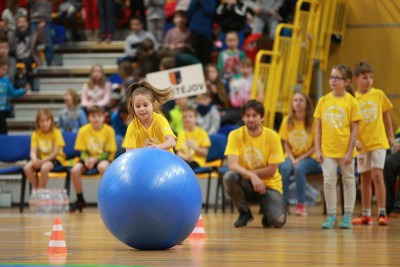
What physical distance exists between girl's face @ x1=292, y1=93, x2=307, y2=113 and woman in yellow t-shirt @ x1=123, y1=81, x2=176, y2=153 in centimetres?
493

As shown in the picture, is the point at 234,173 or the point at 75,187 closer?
the point at 234,173

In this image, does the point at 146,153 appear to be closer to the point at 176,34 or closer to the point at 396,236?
the point at 396,236

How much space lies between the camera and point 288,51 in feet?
47.7

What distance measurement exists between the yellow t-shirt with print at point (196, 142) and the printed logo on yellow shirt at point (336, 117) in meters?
4.51

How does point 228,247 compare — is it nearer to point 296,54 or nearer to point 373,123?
point 373,123

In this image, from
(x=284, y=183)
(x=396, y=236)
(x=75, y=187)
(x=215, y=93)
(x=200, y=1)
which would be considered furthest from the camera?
(x=200, y=1)

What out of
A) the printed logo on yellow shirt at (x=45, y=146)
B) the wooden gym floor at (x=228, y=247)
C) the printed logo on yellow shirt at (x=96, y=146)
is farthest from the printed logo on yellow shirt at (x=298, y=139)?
the printed logo on yellow shirt at (x=45, y=146)

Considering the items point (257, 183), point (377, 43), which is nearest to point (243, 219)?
point (257, 183)

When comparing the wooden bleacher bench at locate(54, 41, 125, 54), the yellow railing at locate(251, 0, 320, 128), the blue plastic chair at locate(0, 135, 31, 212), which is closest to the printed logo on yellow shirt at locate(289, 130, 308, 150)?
the yellow railing at locate(251, 0, 320, 128)

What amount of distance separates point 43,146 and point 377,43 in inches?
215

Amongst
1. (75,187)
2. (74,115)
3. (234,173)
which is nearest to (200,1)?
(74,115)

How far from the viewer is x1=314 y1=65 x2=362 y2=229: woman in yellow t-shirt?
31.3ft

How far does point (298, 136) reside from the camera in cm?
1281

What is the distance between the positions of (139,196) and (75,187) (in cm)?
768
